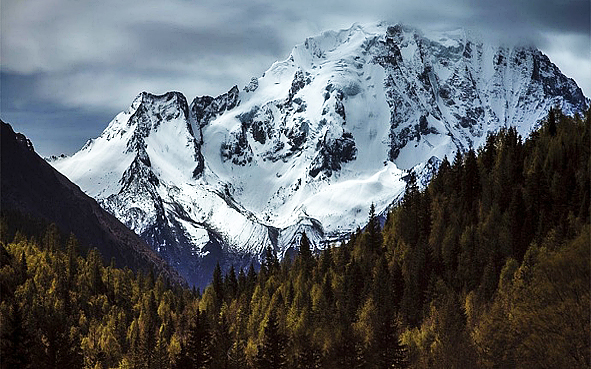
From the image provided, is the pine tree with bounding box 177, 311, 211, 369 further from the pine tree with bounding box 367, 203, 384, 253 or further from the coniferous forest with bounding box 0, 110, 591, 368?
the pine tree with bounding box 367, 203, 384, 253

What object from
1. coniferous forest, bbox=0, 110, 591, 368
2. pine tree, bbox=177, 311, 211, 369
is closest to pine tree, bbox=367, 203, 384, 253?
coniferous forest, bbox=0, 110, 591, 368

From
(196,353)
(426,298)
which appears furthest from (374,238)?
(196,353)

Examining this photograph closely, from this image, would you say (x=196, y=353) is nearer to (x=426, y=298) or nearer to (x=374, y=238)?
(x=426, y=298)

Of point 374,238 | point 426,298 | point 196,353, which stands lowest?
point 196,353

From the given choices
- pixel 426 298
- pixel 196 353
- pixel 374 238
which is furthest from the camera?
pixel 374 238

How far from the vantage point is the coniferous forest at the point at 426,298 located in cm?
7444

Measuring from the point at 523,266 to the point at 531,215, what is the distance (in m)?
17.8

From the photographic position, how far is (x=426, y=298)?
5684 inches

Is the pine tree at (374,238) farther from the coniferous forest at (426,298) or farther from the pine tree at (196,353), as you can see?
the pine tree at (196,353)

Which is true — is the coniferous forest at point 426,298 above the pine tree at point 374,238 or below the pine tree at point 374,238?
below

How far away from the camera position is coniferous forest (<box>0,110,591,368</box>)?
74438 millimetres

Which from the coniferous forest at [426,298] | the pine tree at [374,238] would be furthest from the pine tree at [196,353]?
the pine tree at [374,238]

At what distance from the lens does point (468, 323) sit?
119000 mm

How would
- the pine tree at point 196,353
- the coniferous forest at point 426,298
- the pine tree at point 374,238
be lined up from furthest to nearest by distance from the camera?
1. the pine tree at point 374,238
2. the pine tree at point 196,353
3. the coniferous forest at point 426,298
